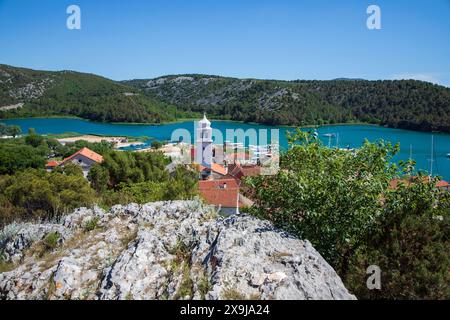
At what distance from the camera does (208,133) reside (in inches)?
1364

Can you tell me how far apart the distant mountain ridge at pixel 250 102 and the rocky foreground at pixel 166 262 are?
94.2m

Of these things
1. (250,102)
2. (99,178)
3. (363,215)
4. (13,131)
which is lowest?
(99,178)

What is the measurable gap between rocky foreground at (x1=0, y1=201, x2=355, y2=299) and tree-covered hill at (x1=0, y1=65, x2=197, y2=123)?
382 feet

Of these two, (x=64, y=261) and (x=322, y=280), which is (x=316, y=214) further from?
(x=64, y=261)

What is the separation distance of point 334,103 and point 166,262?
127739 mm

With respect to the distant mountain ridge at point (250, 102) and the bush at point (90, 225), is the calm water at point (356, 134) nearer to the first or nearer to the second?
the distant mountain ridge at point (250, 102)

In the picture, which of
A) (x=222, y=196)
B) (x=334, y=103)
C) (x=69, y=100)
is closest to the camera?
(x=222, y=196)

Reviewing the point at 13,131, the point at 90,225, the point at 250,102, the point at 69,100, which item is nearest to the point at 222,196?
the point at 90,225

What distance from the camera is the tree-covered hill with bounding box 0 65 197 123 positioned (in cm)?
12481

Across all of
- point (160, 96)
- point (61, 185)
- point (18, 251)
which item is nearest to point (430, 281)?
point (18, 251)

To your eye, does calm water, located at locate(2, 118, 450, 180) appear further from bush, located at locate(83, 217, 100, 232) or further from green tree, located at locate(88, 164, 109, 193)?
bush, located at locate(83, 217, 100, 232)

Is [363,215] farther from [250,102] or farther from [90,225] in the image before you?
→ [250,102]

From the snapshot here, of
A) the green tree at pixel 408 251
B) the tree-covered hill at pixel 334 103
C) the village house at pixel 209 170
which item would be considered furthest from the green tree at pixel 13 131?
the green tree at pixel 408 251

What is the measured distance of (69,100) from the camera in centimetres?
14300
